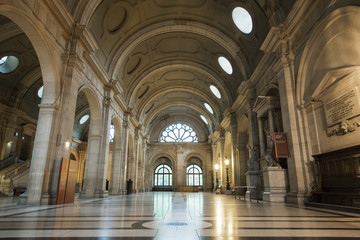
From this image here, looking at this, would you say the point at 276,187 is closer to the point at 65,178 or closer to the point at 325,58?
the point at 325,58

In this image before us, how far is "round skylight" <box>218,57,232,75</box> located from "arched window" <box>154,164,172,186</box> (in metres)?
20.1

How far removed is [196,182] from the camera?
106 feet

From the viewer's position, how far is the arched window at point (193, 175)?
1272 inches

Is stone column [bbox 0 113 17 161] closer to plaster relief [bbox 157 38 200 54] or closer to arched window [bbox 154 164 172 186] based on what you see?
plaster relief [bbox 157 38 200 54]

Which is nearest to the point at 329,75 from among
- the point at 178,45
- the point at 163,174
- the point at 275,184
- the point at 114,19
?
the point at 275,184

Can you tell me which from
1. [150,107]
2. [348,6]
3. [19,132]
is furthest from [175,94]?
[348,6]

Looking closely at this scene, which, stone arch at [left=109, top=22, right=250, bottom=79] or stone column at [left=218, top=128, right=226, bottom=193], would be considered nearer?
stone arch at [left=109, top=22, right=250, bottom=79]

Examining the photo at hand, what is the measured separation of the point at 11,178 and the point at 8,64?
23.9 ft

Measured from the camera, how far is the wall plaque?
6.39 meters

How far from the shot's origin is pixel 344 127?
6523 millimetres

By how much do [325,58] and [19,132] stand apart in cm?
2027

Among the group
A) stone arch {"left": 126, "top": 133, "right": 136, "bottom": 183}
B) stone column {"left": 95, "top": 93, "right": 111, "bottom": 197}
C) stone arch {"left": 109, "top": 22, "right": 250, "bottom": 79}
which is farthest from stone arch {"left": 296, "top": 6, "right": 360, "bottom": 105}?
stone arch {"left": 126, "top": 133, "right": 136, "bottom": 183}

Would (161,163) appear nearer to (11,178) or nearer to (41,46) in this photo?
(11,178)

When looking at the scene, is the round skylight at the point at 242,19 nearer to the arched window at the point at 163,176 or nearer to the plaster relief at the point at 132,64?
the plaster relief at the point at 132,64
